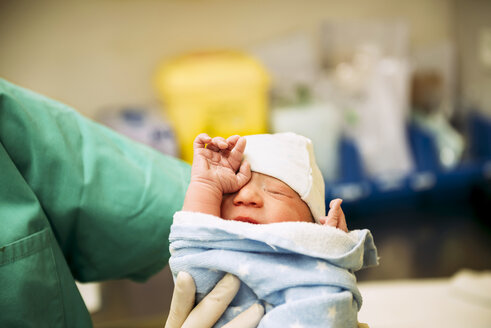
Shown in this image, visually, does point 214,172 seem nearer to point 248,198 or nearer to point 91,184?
point 248,198

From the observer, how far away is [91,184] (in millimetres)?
596

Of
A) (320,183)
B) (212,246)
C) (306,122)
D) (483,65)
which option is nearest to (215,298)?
(212,246)

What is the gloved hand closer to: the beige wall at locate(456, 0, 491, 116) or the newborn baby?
→ the newborn baby

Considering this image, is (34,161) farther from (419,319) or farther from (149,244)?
(419,319)

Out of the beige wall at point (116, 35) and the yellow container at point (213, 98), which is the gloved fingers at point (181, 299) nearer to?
the yellow container at point (213, 98)

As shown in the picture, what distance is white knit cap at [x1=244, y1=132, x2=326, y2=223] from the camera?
0.46 metres

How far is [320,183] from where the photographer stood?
0.48 meters

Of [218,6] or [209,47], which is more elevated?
[218,6]

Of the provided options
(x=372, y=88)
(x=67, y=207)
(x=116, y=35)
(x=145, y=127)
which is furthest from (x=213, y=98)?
(x=67, y=207)

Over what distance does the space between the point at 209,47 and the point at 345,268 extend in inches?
65.5

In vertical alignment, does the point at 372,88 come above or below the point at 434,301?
above

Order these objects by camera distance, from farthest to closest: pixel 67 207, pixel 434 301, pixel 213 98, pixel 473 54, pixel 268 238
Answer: pixel 473 54 < pixel 213 98 < pixel 434 301 < pixel 67 207 < pixel 268 238

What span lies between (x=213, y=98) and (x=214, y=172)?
116 cm

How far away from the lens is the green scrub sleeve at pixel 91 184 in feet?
1.90
